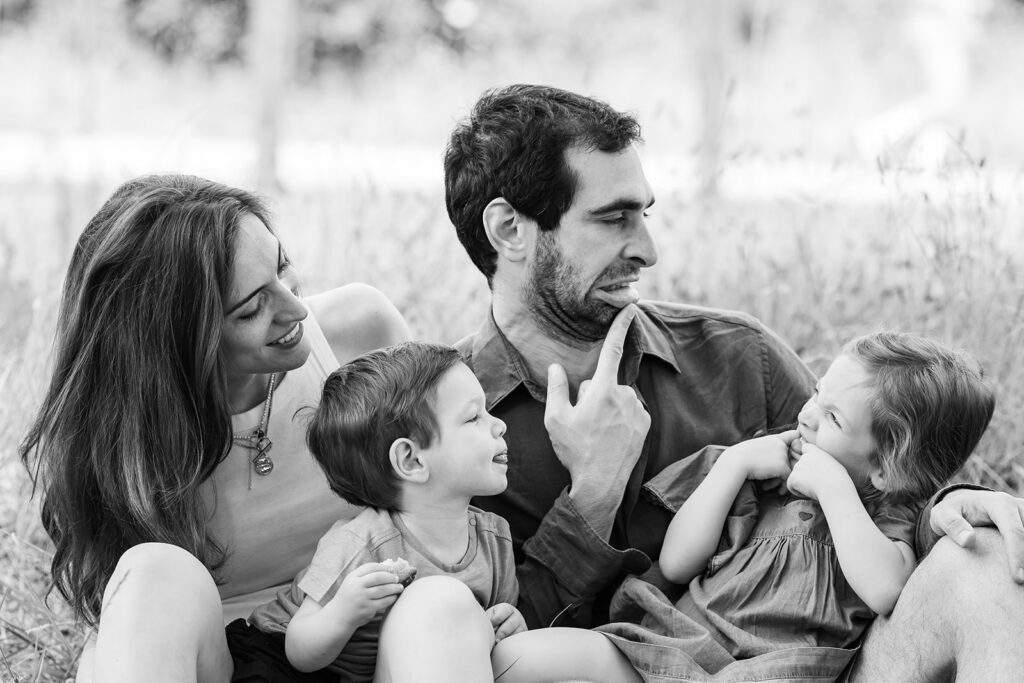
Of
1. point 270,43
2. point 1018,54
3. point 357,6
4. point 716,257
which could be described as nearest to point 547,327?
point 716,257

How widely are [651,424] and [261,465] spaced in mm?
854

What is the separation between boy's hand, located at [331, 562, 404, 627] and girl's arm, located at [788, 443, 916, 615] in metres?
0.79

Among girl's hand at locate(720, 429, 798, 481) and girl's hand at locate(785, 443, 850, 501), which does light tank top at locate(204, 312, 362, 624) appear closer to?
girl's hand at locate(720, 429, 798, 481)

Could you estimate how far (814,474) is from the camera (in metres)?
2.19

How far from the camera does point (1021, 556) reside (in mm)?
1901

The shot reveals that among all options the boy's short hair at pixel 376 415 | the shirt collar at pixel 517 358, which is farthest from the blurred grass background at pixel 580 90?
the boy's short hair at pixel 376 415

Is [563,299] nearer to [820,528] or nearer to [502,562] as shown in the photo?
[502,562]

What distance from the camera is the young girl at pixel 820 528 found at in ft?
6.98

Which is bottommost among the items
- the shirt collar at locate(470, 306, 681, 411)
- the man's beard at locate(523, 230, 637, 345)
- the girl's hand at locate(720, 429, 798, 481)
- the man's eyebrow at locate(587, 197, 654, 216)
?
the girl's hand at locate(720, 429, 798, 481)

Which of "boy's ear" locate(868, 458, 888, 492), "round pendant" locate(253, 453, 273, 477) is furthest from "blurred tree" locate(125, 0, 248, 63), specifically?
"boy's ear" locate(868, 458, 888, 492)

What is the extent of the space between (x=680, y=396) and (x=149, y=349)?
116 centimetres

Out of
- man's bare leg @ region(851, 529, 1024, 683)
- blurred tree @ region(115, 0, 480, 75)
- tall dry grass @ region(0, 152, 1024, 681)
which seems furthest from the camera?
blurred tree @ region(115, 0, 480, 75)

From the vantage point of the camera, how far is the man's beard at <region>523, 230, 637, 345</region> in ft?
8.55

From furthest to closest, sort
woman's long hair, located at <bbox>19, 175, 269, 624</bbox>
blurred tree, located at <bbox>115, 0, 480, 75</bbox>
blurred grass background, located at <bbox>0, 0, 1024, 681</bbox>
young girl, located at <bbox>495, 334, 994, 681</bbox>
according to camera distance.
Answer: blurred tree, located at <bbox>115, 0, 480, 75</bbox>
blurred grass background, located at <bbox>0, 0, 1024, 681</bbox>
woman's long hair, located at <bbox>19, 175, 269, 624</bbox>
young girl, located at <bbox>495, 334, 994, 681</bbox>
